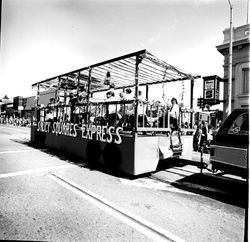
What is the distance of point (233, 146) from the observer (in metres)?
4.32

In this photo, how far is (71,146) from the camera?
7992 mm

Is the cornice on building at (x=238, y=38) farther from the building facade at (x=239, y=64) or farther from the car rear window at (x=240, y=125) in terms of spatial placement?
the car rear window at (x=240, y=125)

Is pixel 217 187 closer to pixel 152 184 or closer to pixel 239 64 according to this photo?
pixel 152 184

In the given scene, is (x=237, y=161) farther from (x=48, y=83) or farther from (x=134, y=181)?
(x=48, y=83)

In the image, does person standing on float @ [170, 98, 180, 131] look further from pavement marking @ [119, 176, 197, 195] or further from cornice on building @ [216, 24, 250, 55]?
cornice on building @ [216, 24, 250, 55]

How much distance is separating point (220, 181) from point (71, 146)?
5458 mm

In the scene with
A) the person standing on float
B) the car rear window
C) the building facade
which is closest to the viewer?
the car rear window

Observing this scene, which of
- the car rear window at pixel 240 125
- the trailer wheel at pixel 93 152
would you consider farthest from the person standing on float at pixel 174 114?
the trailer wheel at pixel 93 152

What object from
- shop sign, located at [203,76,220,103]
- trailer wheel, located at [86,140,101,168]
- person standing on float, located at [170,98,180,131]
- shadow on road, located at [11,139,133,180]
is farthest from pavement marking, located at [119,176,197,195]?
shop sign, located at [203,76,220,103]

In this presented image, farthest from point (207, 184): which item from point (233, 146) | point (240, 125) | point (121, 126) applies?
point (121, 126)

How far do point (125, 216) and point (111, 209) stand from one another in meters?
0.33

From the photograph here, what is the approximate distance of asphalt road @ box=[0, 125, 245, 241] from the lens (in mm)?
2711

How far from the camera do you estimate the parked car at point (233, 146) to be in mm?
4159

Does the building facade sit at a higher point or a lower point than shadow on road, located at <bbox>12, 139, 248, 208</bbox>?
higher
